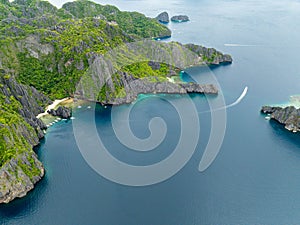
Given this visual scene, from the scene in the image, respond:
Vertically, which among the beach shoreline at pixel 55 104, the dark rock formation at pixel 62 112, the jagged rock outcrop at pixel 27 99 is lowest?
the beach shoreline at pixel 55 104

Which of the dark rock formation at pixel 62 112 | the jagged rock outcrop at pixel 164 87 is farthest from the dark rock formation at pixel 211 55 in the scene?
the dark rock formation at pixel 62 112

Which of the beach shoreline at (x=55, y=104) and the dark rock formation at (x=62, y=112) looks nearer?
the dark rock formation at (x=62, y=112)

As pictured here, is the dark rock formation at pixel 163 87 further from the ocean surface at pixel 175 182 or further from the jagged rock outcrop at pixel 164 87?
the ocean surface at pixel 175 182

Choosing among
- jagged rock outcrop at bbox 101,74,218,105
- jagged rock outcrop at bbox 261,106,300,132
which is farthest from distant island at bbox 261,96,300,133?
jagged rock outcrop at bbox 101,74,218,105

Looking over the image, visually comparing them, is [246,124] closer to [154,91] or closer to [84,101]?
[154,91]

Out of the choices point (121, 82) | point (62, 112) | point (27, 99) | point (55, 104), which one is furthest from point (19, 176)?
point (121, 82)

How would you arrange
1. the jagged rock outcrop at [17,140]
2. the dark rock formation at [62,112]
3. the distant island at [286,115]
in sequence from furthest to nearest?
the dark rock formation at [62,112]
the distant island at [286,115]
the jagged rock outcrop at [17,140]

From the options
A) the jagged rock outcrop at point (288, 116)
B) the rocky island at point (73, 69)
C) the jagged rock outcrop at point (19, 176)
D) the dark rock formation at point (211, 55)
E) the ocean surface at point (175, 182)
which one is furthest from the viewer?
the dark rock formation at point (211, 55)
